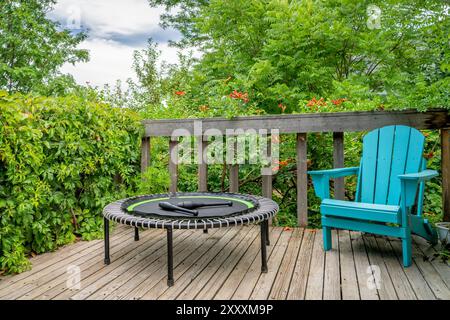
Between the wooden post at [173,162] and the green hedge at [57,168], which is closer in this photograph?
the green hedge at [57,168]

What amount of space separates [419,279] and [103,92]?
299 centimetres

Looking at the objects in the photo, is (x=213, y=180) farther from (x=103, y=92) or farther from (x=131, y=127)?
(x=103, y=92)

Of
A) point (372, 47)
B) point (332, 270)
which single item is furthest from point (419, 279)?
point (372, 47)

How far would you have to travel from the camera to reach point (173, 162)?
339cm

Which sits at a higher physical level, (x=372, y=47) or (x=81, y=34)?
(x=81, y=34)

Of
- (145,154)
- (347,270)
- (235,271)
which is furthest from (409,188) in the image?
(145,154)

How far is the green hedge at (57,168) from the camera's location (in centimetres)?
211

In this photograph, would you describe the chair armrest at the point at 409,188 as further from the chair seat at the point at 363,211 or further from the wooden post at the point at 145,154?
the wooden post at the point at 145,154

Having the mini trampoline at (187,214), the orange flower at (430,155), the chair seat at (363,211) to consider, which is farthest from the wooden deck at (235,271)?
the orange flower at (430,155)

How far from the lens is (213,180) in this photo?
363cm

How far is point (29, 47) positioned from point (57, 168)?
8816 millimetres

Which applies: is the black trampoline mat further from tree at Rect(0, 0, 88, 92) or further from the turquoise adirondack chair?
tree at Rect(0, 0, 88, 92)

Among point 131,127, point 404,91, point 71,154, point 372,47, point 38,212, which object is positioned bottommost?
point 38,212

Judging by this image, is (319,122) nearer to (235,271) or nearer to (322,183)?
(322,183)
